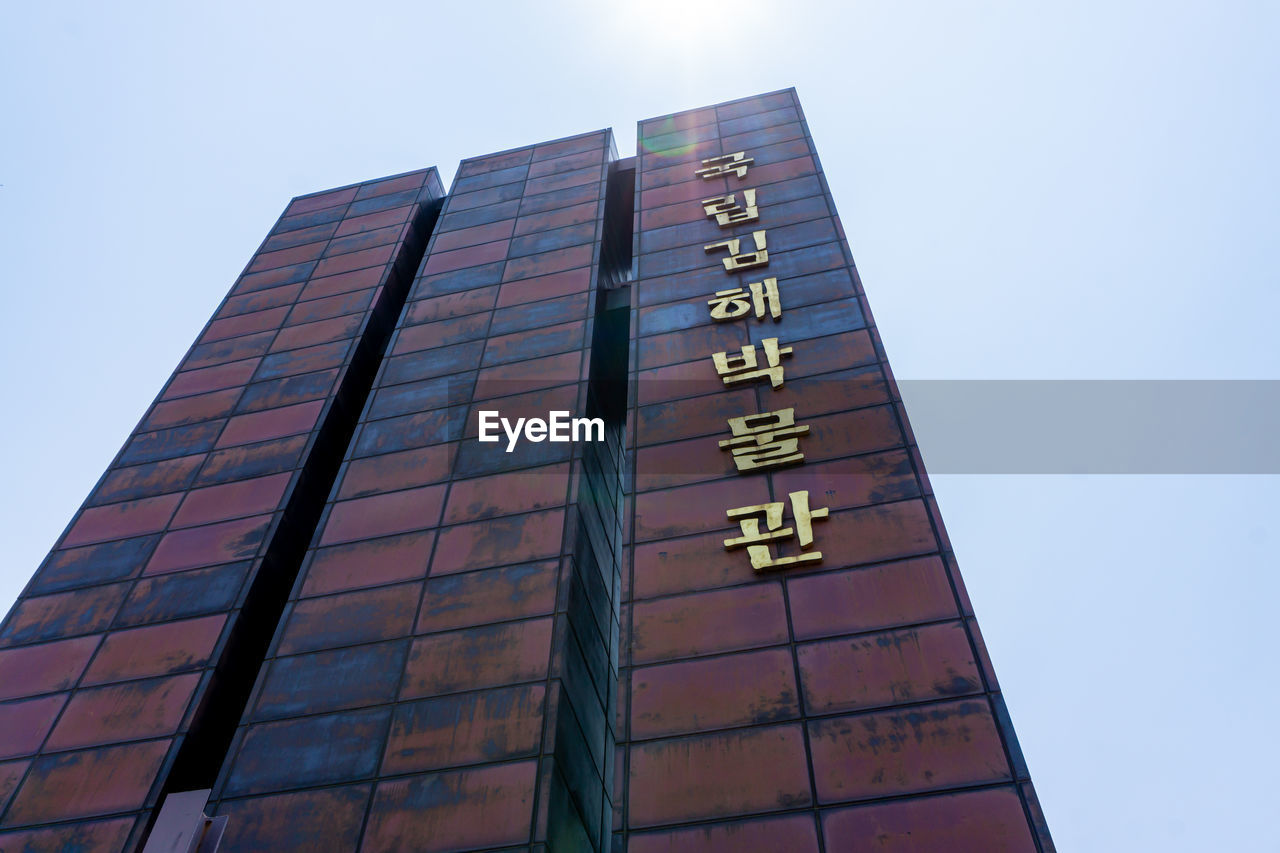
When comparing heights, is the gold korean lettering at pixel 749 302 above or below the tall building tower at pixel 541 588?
above

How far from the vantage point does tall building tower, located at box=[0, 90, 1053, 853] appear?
17797 millimetres

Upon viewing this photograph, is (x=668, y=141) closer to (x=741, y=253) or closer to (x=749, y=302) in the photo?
(x=741, y=253)

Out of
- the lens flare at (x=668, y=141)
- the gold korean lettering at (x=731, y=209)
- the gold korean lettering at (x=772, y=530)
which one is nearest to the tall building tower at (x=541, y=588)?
the gold korean lettering at (x=772, y=530)

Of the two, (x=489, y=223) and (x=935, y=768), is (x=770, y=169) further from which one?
(x=935, y=768)

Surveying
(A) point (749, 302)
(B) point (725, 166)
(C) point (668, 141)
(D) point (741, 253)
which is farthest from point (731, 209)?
(C) point (668, 141)

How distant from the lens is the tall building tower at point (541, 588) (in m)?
17.8

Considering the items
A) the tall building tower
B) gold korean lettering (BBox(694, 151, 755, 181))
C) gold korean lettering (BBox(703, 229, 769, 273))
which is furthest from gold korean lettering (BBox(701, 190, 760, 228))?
gold korean lettering (BBox(694, 151, 755, 181))

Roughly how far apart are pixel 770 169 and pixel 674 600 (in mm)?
20548

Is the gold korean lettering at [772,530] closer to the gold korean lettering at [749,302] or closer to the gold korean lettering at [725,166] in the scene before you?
the gold korean lettering at [749,302]

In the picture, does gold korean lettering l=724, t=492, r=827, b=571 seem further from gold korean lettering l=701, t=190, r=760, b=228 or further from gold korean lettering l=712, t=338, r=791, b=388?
gold korean lettering l=701, t=190, r=760, b=228

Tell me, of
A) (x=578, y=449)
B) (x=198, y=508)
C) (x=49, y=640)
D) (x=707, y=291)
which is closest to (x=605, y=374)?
(x=707, y=291)

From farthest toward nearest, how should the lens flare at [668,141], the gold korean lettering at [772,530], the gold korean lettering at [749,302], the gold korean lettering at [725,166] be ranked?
the lens flare at [668,141] → the gold korean lettering at [725,166] → the gold korean lettering at [749,302] → the gold korean lettering at [772,530]

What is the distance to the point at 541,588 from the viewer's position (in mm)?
22984

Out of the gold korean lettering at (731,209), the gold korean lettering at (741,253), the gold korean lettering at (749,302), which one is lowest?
the gold korean lettering at (749,302)
